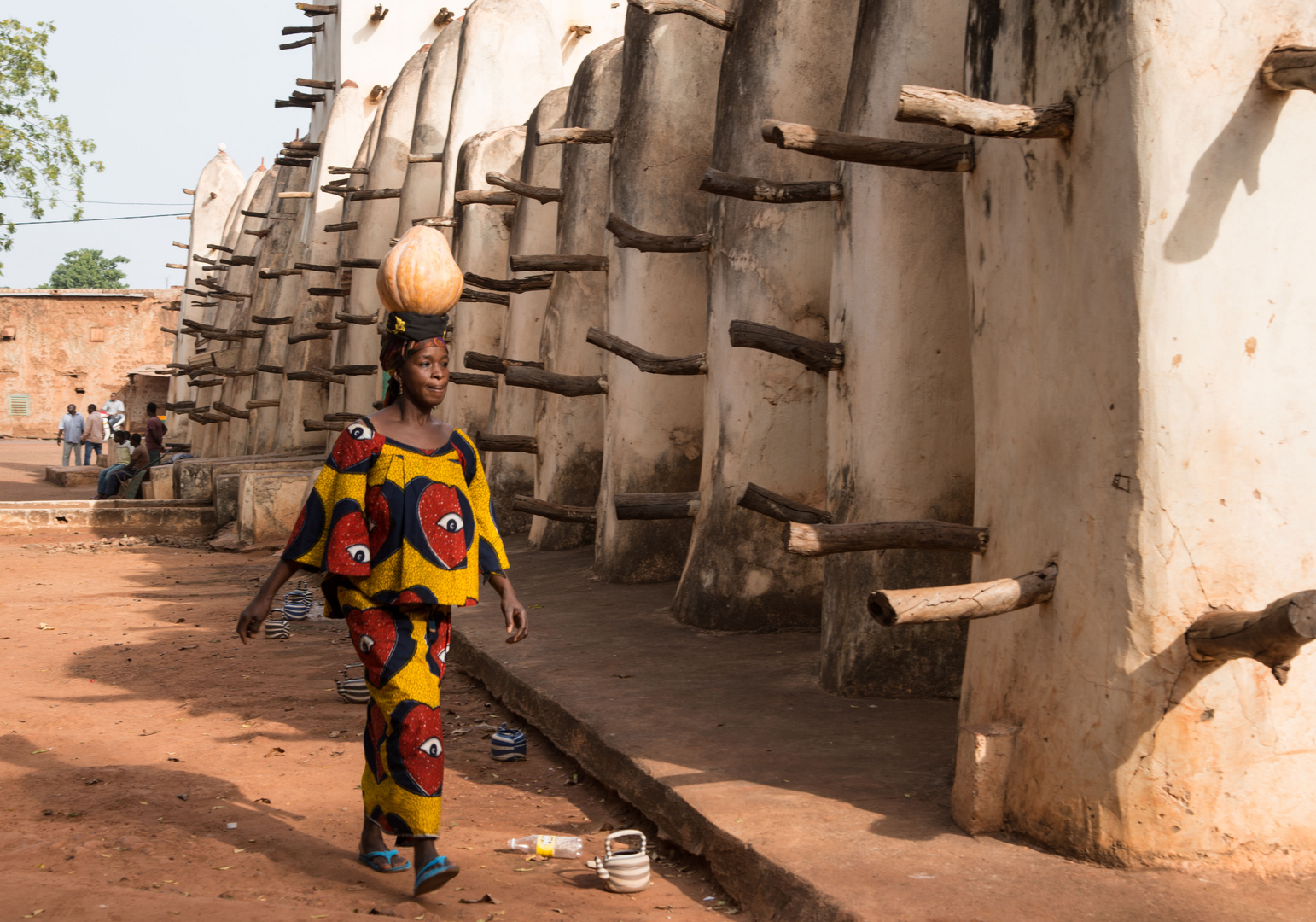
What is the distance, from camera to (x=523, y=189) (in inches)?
346

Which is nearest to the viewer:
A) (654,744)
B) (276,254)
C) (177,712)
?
(654,744)

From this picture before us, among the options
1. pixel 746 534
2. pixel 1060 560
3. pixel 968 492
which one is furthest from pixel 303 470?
pixel 1060 560

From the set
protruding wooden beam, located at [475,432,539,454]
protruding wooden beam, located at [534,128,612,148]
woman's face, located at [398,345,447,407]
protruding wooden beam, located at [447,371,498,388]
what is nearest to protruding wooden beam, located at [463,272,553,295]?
protruding wooden beam, located at [447,371,498,388]

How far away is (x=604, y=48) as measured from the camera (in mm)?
9156

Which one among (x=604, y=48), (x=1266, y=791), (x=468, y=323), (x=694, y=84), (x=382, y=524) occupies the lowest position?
(x=1266, y=791)

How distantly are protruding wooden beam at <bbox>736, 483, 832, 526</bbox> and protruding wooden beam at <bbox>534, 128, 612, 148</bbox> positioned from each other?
122 inches

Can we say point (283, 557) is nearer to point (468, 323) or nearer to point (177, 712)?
point (177, 712)

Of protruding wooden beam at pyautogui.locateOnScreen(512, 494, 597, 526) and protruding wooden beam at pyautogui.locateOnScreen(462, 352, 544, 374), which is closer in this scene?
protruding wooden beam at pyautogui.locateOnScreen(512, 494, 597, 526)

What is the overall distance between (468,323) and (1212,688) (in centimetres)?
940

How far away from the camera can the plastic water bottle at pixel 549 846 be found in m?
3.52

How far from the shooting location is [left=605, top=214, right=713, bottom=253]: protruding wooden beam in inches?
255

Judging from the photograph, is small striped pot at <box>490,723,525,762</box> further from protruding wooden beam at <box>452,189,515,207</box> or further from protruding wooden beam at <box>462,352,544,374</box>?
protruding wooden beam at <box>452,189,515,207</box>

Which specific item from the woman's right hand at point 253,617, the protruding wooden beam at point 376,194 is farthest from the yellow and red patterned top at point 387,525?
the protruding wooden beam at point 376,194

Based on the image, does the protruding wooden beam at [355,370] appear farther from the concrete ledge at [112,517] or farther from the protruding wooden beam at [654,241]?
the protruding wooden beam at [654,241]
